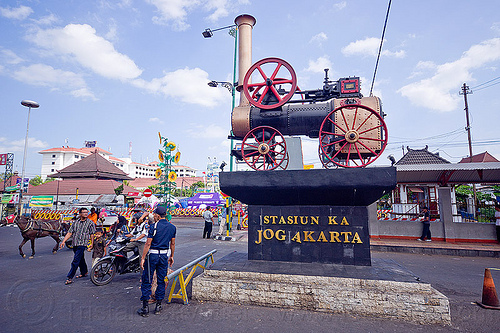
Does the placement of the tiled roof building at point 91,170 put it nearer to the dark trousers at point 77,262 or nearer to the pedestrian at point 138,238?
the dark trousers at point 77,262

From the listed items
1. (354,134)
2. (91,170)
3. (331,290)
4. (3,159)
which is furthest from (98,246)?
(3,159)

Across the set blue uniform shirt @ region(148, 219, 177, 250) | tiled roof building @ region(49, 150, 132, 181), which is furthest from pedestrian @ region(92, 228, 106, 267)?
tiled roof building @ region(49, 150, 132, 181)

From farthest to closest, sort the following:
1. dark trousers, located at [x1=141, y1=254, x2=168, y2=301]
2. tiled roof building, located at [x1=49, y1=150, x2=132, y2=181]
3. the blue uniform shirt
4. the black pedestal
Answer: tiled roof building, located at [x1=49, y1=150, x2=132, y2=181] < the black pedestal < the blue uniform shirt < dark trousers, located at [x1=141, y1=254, x2=168, y2=301]

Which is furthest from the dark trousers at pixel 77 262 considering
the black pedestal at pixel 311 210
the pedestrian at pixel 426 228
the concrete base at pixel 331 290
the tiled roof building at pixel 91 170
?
the tiled roof building at pixel 91 170

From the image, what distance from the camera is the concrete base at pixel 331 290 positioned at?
14.6 ft

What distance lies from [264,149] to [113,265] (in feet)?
15.5

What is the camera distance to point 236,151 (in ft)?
25.3

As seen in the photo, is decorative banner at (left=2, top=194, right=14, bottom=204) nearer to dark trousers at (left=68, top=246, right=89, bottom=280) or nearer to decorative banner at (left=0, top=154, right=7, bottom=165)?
decorative banner at (left=0, top=154, right=7, bottom=165)

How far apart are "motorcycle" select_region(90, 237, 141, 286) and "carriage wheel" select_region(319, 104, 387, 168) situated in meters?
5.43

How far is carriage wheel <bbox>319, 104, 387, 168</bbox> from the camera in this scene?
21.2 feet

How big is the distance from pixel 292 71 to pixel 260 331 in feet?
19.7

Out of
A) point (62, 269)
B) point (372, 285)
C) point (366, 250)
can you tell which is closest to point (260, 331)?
point (372, 285)

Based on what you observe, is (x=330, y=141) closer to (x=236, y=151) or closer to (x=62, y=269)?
(x=236, y=151)

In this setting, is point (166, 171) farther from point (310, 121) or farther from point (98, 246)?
point (310, 121)
